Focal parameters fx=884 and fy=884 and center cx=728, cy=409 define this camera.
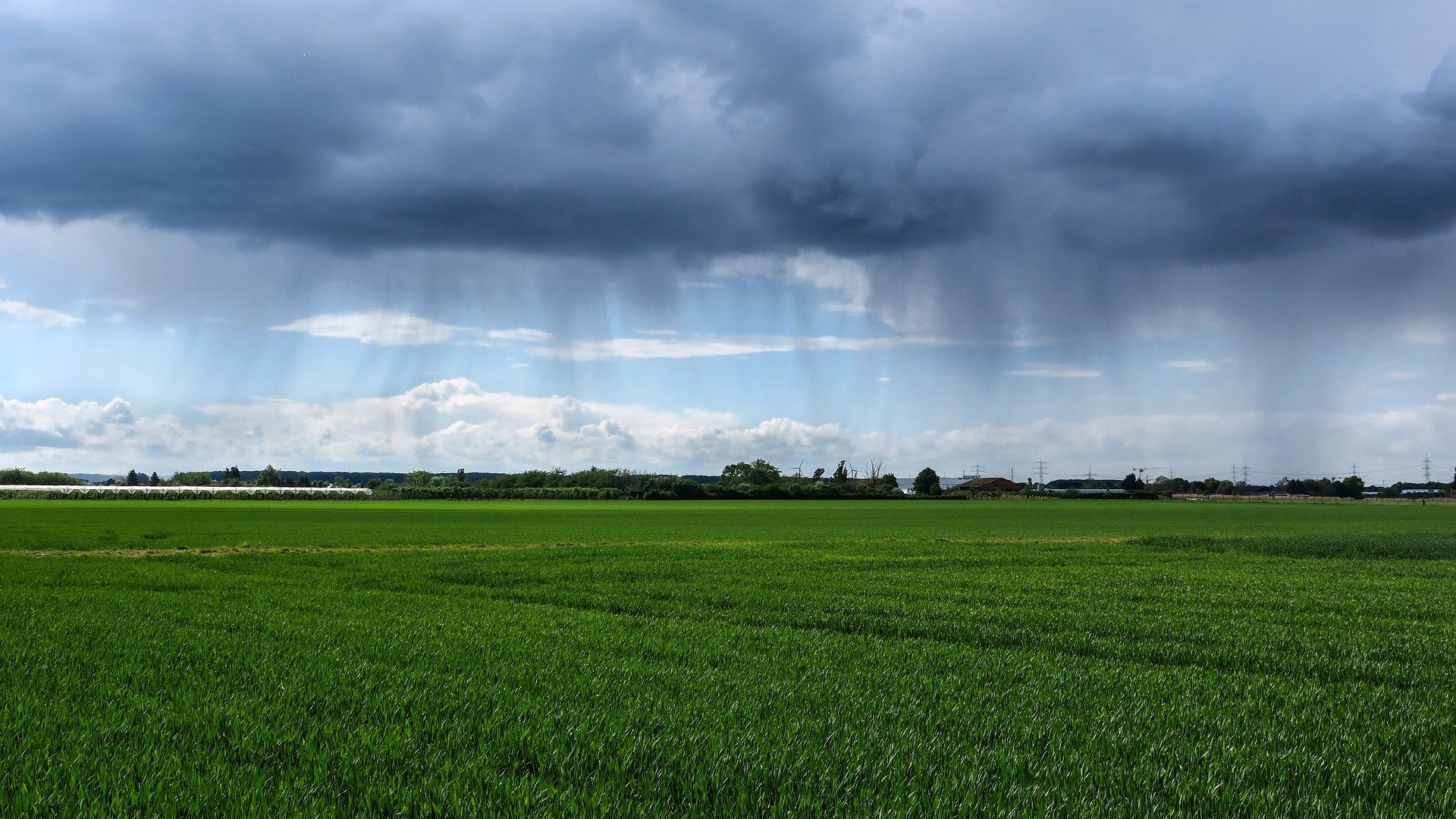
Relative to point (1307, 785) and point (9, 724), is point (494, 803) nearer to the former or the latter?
point (9, 724)

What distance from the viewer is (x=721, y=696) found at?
34.5 ft

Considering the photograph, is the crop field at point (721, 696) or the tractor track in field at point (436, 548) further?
the tractor track in field at point (436, 548)

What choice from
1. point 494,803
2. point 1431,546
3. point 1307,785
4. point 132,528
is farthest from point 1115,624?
point 132,528

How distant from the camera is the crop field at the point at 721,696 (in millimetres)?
7246

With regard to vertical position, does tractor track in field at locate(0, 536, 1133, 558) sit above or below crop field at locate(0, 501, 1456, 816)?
below

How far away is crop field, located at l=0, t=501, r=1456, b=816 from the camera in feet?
23.8

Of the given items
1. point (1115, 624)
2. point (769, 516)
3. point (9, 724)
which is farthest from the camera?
point (769, 516)

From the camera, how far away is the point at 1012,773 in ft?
25.4

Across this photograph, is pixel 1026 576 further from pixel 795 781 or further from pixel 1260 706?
pixel 795 781

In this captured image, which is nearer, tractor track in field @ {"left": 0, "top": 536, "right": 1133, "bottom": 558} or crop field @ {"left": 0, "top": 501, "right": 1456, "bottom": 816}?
crop field @ {"left": 0, "top": 501, "right": 1456, "bottom": 816}

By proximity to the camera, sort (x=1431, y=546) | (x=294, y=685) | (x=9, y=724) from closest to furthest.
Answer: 1. (x=9, y=724)
2. (x=294, y=685)
3. (x=1431, y=546)

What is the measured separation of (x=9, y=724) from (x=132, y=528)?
60966mm

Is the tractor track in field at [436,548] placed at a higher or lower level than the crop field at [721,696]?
lower

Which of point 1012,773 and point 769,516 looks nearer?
point 1012,773
